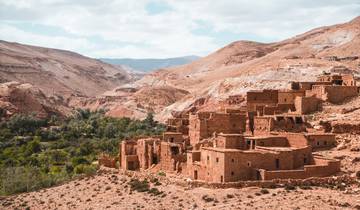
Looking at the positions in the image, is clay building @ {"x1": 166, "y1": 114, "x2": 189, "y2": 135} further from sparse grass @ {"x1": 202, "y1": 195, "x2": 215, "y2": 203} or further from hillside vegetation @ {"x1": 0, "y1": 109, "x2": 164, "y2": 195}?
sparse grass @ {"x1": 202, "y1": 195, "x2": 215, "y2": 203}

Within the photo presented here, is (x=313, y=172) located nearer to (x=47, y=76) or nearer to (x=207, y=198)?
(x=207, y=198)

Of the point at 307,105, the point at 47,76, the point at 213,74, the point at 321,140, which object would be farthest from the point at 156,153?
the point at 47,76

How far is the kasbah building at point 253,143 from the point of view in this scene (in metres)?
26.9

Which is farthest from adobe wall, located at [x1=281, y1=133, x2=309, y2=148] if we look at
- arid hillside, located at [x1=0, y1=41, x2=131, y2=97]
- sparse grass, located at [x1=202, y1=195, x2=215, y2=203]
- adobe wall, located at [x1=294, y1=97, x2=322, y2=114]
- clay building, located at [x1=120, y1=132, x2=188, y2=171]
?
arid hillside, located at [x1=0, y1=41, x2=131, y2=97]

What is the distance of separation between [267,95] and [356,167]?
11087 millimetres

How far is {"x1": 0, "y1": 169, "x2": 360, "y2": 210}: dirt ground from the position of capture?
2442 cm

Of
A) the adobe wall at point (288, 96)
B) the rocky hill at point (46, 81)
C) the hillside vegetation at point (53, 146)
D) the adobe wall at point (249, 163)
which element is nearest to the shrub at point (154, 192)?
the adobe wall at point (249, 163)

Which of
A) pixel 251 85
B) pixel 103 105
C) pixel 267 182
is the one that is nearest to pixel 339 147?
pixel 267 182

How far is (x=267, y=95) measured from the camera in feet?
123

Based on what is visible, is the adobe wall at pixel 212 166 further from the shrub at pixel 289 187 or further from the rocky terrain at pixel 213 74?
the rocky terrain at pixel 213 74

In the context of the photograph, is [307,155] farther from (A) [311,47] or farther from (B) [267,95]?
(A) [311,47]

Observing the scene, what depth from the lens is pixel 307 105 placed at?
34.2 meters

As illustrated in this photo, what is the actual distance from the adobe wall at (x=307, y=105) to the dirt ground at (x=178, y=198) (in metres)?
8.67

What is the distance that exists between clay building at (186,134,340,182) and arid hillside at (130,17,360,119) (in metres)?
27.3
